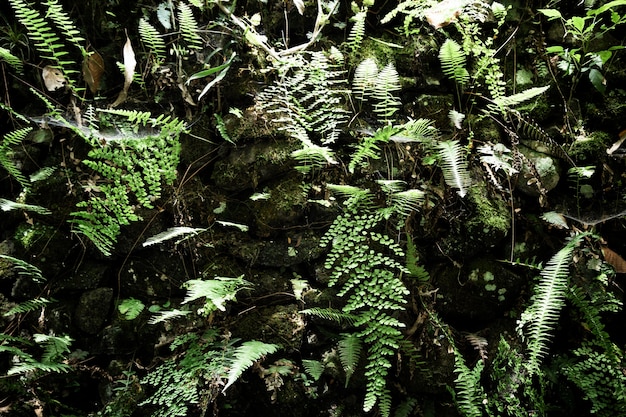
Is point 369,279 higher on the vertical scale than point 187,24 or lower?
lower

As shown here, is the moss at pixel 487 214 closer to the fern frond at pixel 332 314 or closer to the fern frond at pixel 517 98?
the fern frond at pixel 517 98

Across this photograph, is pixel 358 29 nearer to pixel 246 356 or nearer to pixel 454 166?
pixel 454 166

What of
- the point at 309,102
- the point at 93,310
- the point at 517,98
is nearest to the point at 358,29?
the point at 309,102

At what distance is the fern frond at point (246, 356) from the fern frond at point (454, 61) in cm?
212

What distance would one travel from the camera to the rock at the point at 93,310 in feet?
8.93

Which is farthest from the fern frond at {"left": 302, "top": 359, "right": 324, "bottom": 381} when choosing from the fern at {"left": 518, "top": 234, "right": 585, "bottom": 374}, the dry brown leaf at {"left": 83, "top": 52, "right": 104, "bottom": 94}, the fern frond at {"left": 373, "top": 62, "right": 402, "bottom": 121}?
the dry brown leaf at {"left": 83, "top": 52, "right": 104, "bottom": 94}

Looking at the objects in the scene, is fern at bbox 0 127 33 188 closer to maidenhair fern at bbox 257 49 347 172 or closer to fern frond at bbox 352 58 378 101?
maidenhair fern at bbox 257 49 347 172

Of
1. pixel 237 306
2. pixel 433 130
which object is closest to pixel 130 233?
pixel 237 306

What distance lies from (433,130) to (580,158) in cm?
106

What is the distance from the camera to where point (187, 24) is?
280cm

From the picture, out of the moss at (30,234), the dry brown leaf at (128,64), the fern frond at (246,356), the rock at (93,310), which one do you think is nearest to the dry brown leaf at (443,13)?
the dry brown leaf at (128,64)

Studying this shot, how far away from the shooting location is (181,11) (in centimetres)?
282

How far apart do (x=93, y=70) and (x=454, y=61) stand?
2422 mm

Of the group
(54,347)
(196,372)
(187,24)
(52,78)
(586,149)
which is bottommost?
(196,372)
